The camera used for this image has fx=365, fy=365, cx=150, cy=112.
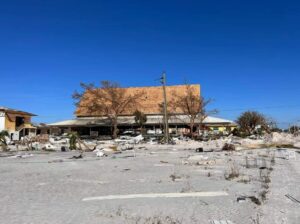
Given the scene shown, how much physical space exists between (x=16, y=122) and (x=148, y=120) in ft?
70.4

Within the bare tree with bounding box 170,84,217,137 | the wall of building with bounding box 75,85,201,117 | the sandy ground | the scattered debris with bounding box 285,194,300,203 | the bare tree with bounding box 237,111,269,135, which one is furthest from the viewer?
the bare tree with bounding box 237,111,269,135

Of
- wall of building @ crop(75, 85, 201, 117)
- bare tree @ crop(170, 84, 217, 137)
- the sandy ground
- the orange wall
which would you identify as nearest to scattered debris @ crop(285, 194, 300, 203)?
the sandy ground

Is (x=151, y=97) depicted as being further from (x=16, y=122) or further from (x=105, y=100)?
(x=16, y=122)

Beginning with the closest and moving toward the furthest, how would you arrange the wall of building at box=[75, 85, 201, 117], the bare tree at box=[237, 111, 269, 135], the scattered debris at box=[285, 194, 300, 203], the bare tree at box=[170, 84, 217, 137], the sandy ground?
the sandy ground, the scattered debris at box=[285, 194, 300, 203], the bare tree at box=[170, 84, 217, 137], the wall of building at box=[75, 85, 201, 117], the bare tree at box=[237, 111, 269, 135]

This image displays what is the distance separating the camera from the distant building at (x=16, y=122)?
54750 mm

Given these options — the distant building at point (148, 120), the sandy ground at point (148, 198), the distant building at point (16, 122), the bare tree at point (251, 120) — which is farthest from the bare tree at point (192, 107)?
the sandy ground at point (148, 198)

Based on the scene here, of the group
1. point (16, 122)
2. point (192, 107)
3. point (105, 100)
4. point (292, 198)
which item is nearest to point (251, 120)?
point (192, 107)

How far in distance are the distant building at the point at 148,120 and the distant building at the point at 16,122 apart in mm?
4019

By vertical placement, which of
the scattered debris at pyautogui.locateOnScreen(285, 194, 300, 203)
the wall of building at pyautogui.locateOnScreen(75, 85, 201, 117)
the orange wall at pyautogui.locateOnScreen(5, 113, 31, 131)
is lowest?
the scattered debris at pyautogui.locateOnScreen(285, 194, 300, 203)

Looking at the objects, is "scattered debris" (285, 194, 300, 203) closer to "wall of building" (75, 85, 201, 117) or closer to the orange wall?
"wall of building" (75, 85, 201, 117)

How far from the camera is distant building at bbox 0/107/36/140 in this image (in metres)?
54.8

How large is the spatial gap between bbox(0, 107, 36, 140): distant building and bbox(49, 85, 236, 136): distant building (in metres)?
4.02

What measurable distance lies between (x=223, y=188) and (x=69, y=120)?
196ft

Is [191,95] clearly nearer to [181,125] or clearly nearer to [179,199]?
[181,125]
